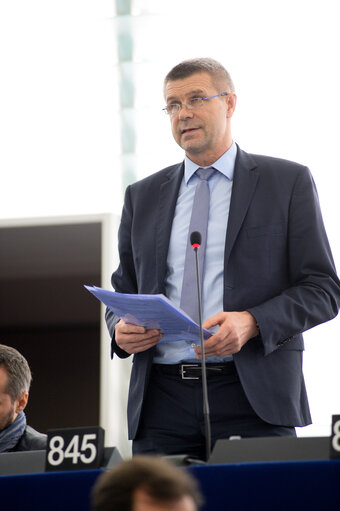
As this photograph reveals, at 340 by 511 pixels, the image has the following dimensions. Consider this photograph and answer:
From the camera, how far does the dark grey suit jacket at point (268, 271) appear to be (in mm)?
2227

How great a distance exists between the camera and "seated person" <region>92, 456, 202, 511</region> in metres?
1.06

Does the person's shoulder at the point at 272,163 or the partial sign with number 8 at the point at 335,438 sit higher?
the person's shoulder at the point at 272,163

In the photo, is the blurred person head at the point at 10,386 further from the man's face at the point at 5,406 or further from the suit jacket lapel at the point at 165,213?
the suit jacket lapel at the point at 165,213

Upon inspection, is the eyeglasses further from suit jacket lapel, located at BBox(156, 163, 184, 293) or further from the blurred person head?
the blurred person head

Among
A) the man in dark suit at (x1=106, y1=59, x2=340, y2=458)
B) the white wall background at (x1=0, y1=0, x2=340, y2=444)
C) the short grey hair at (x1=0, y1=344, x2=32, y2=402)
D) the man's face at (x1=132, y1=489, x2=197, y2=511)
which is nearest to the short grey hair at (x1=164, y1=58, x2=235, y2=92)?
the man in dark suit at (x1=106, y1=59, x2=340, y2=458)

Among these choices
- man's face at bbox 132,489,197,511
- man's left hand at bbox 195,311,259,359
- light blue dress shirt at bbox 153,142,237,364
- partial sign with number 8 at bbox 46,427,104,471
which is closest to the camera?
man's face at bbox 132,489,197,511

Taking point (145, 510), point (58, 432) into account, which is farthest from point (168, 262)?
point (145, 510)

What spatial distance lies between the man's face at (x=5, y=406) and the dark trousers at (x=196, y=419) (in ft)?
2.20

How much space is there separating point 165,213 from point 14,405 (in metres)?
0.86

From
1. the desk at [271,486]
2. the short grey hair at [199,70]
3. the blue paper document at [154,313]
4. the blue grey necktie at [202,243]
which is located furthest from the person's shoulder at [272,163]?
the desk at [271,486]

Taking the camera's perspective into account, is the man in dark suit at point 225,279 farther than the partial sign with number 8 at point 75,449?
Yes

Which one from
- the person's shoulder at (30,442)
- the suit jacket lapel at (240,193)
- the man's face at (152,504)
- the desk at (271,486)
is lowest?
the person's shoulder at (30,442)

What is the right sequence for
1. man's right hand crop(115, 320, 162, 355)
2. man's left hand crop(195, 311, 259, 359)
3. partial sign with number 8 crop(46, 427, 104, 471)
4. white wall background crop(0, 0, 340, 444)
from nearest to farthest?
partial sign with number 8 crop(46, 427, 104, 471) < man's left hand crop(195, 311, 259, 359) < man's right hand crop(115, 320, 162, 355) < white wall background crop(0, 0, 340, 444)

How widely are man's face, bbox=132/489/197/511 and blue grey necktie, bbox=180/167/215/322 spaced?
4.15 feet
